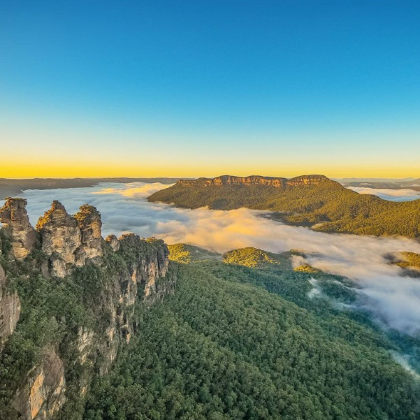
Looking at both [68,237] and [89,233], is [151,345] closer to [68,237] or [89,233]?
[89,233]

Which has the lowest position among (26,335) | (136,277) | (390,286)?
(390,286)

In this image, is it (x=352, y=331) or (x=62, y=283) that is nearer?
(x=62, y=283)

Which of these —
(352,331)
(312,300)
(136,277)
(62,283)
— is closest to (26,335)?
(62,283)

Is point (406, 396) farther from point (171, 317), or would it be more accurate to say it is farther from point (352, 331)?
point (171, 317)

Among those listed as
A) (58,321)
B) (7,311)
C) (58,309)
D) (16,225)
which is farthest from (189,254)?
(7,311)

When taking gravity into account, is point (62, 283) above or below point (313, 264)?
above

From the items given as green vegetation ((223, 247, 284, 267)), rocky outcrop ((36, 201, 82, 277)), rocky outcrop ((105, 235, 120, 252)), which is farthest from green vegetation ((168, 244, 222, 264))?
rocky outcrop ((36, 201, 82, 277))

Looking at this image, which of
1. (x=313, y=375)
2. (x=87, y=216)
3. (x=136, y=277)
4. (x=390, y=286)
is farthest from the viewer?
(x=390, y=286)
